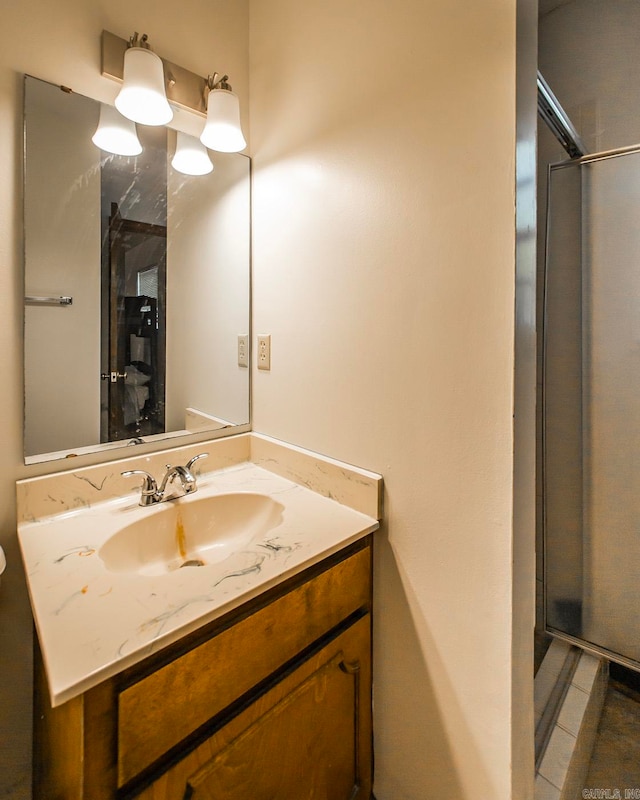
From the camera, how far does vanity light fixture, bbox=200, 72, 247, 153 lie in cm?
114

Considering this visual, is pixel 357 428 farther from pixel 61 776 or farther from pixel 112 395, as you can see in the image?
pixel 61 776

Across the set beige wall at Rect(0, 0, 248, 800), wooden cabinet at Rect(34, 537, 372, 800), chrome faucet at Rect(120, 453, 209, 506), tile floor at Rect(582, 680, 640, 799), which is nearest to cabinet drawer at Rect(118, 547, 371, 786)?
wooden cabinet at Rect(34, 537, 372, 800)

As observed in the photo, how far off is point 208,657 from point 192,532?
0.45 m

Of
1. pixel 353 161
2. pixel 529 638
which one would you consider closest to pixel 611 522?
pixel 529 638

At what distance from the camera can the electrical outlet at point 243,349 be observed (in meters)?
1.37

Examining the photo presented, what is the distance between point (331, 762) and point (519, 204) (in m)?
1.19

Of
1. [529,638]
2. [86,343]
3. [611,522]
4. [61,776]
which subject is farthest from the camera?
[611,522]

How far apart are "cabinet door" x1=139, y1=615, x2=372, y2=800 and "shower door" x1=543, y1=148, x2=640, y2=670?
39.5 inches

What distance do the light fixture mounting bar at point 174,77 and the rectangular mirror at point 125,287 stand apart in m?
0.09

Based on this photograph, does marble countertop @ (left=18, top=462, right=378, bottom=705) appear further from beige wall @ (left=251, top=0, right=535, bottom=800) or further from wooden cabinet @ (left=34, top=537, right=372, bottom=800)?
beige wall @ (left=251, top=0, right=535, bottom=800)

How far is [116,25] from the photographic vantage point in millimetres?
1038

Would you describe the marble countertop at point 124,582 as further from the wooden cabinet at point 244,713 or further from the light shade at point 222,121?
the light shade at point 222,121

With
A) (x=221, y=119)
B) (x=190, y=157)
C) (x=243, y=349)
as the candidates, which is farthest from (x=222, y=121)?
(x=243, y=349)

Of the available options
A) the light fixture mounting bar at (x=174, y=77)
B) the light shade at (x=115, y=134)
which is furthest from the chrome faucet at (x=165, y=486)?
the light fixture mounting bar at (x=174, y=77)
